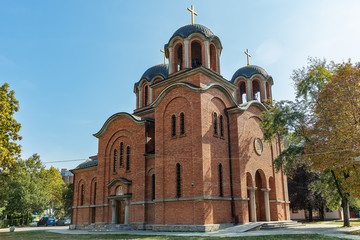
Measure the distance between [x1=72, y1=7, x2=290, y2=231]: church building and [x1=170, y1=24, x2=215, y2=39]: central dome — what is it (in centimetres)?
10

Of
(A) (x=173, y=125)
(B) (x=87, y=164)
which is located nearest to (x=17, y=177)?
(B) (x=87, y=164)

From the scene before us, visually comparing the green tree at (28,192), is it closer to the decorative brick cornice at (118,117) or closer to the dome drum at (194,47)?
the decorative brick cornice at (118,117)

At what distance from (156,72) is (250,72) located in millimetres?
8358

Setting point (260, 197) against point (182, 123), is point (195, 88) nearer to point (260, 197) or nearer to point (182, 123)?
point (182, 123)

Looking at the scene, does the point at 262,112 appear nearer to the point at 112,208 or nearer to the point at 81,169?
the point at 112,208

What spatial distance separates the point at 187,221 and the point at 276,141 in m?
11.2

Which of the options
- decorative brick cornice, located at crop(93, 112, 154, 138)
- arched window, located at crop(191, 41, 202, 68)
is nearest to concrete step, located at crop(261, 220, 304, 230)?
decorative brick cornice, located at crop(93, 112, 154, 138)

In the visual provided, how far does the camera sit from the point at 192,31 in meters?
21.0

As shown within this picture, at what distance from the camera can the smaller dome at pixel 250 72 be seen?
26.2m

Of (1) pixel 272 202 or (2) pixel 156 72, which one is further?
(2) pixel 156 72

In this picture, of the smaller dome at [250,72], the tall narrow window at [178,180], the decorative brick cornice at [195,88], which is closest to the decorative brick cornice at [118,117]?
the decorative brick cornice at [195,88]

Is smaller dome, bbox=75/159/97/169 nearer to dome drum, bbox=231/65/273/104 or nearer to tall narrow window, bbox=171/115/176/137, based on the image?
tall narrow window, bbox=171/115/176/137

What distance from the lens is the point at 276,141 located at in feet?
80.8

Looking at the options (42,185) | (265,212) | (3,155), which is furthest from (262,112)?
(42,185)
